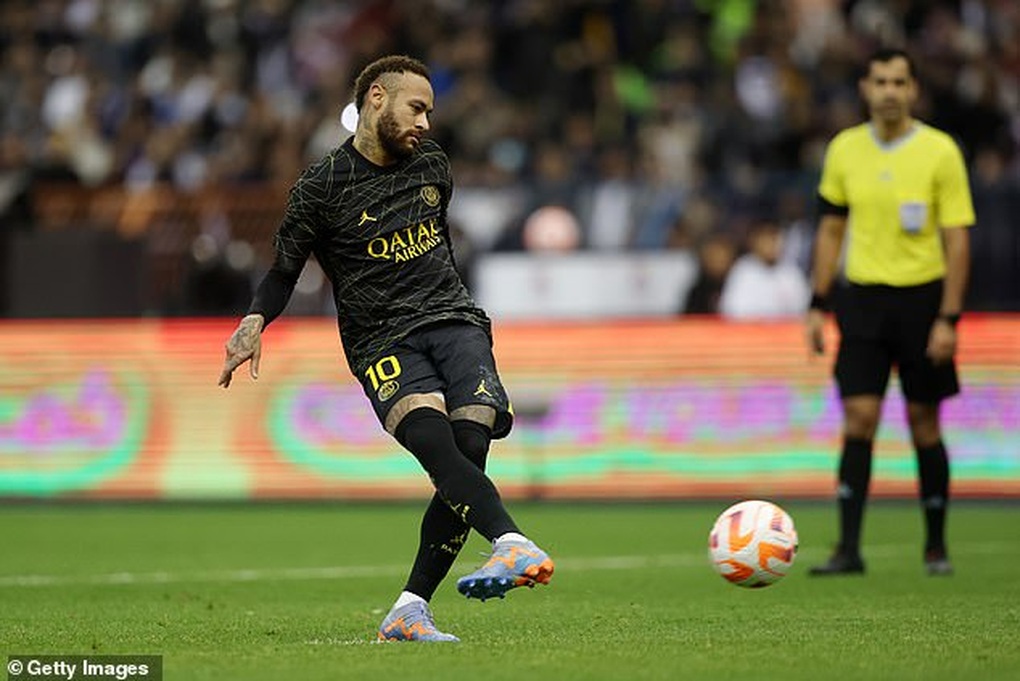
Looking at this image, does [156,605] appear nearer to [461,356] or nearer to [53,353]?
[461,356]

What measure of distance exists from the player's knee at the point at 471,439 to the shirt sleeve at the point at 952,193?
13.6 feet

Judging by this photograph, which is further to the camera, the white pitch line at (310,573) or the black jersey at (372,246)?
the white pitch line at (310,573)

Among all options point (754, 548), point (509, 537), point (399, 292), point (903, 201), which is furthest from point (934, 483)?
point (509, 537)

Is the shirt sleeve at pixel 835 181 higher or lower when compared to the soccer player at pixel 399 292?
higher

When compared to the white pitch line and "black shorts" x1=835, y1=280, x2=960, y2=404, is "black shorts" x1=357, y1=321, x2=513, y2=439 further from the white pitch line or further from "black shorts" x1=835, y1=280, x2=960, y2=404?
"black shorts" x1=835, y1=280, x2=960, y2=404

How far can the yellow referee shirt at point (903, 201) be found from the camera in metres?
11.3

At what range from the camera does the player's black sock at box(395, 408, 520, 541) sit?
7.74 meters

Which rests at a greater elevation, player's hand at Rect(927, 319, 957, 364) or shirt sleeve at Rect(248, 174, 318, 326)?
shirt sleeve at Rect(248, 174, 318, 326)

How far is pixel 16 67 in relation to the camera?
2528cm

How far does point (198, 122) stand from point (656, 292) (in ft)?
21.9

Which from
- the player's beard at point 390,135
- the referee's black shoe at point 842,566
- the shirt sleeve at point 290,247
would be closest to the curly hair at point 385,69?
the player's beard at point 390,135

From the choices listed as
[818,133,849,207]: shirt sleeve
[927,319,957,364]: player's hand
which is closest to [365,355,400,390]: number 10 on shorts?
[927,319,957,364]: player's hand

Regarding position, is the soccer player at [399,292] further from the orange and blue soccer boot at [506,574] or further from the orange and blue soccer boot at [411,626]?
the orange and blue soccer boot at [506,574]

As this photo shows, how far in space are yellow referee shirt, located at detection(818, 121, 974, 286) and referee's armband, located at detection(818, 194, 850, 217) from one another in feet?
0.31
